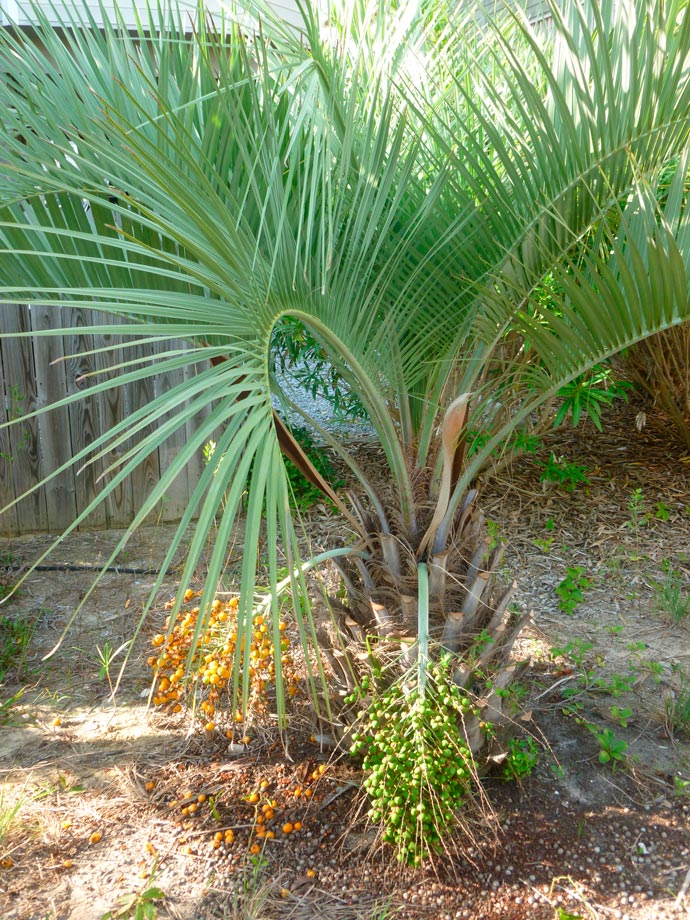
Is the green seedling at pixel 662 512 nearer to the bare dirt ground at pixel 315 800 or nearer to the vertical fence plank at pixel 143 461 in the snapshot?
the bare dirt ground at pixel 315 800

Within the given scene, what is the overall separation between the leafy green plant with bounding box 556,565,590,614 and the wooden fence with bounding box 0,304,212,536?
1952 millimetres

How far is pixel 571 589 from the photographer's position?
3.20 m

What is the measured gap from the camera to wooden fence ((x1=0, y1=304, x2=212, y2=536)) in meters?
3.77

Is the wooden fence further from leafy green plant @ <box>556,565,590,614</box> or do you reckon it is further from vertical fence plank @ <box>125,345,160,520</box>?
leafy green plant @ <box>556,565,590,614</box>

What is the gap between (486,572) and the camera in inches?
79.5

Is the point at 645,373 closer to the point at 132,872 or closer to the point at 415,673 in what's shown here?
the point at 415,673

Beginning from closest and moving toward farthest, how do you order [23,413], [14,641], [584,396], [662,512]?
[14,641]
[584,396]
[662,512]
[23,413]

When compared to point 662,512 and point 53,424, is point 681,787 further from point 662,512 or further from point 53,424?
point 53,424

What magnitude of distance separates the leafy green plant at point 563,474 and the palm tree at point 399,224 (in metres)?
1.68

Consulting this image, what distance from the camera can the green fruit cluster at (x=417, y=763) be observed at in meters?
1.74

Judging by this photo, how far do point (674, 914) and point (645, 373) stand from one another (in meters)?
2.71

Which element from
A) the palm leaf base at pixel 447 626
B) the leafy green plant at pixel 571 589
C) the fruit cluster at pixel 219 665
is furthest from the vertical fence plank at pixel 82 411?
the leafy green plant at pixel 571 589

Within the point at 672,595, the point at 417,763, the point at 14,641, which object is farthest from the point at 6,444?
the point at 672,595

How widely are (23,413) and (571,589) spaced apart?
2712 millimetres
